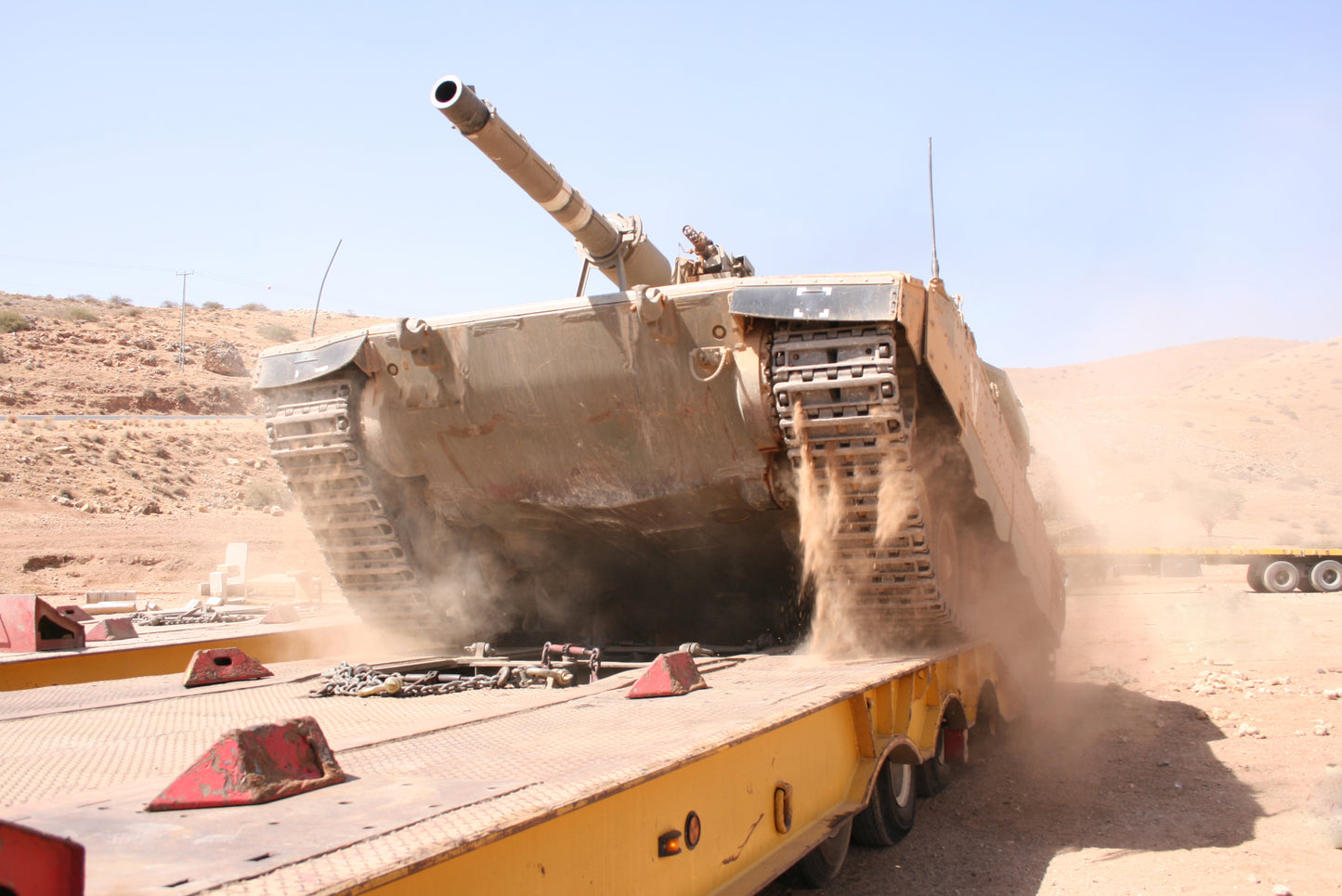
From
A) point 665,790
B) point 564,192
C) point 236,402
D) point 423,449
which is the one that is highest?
point 236,402

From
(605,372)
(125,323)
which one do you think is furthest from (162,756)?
(125,323)

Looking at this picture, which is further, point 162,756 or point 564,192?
point 564,192

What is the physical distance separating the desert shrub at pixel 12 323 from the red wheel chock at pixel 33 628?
1269 inches

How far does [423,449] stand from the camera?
5.91 m

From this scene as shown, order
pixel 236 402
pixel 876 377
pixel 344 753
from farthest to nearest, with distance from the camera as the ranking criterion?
pixel 236 402 < pixel 876 377 < pixel 344 753

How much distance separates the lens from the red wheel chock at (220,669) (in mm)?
4809

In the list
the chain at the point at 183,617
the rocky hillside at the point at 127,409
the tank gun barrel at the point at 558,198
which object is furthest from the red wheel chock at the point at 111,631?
the rocky hillside at the point at 127,409

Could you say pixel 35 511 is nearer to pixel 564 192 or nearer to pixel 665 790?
pixel 564 192

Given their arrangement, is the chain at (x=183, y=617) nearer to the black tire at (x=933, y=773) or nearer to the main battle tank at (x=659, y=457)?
the main battle tank at (x=659, y=457)

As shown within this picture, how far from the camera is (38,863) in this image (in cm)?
145

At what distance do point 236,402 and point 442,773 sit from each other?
1335 inches

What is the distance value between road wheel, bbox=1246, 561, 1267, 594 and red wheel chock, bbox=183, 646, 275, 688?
1780cm

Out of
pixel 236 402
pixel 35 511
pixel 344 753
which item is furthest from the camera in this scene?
pixel 236 402

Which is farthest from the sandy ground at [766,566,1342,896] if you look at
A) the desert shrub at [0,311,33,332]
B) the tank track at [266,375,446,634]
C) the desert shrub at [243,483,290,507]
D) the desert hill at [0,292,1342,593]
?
the desert shrub at [0,311,33,332]
